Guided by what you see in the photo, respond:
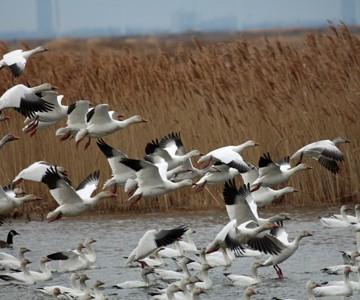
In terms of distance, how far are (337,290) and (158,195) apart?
2500mm

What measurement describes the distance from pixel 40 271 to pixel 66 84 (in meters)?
4.56

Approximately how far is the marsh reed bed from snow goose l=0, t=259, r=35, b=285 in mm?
3309

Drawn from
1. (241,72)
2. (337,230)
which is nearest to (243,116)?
(241,72)

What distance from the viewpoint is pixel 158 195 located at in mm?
12844

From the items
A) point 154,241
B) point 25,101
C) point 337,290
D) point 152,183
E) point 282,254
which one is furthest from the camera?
point 152,183

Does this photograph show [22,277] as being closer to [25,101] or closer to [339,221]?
[25,101]

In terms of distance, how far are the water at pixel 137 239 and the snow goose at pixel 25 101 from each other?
1.75 metres

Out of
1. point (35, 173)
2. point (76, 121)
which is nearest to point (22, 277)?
point (35, 173)

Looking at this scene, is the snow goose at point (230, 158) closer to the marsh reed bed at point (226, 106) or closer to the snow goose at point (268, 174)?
the snow goose at point (268, 174)

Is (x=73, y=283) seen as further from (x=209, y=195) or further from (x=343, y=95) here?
(x=343, y=95)

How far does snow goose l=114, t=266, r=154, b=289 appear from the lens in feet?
38.4

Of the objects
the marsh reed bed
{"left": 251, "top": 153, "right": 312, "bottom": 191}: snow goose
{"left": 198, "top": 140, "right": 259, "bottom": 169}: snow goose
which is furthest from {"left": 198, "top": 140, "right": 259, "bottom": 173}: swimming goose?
the marsh reed bed

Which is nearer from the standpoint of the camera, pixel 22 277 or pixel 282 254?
pixel 282 254

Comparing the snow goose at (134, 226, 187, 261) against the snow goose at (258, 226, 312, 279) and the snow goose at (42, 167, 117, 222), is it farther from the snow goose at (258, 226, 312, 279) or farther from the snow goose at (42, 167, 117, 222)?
the snow goose at (258, 226, 312, 279)
